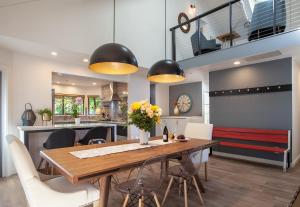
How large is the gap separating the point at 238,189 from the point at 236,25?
609 centimetres

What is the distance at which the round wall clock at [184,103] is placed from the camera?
7.50 m

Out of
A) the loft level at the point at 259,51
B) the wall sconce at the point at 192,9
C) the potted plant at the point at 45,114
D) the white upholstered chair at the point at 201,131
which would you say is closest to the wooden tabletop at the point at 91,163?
the white upholstered chair at the point at 201,131

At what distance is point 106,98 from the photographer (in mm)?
7492

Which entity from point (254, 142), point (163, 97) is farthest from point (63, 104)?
point (254, 142)

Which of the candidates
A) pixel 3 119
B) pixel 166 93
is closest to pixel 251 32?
pixel 166 93

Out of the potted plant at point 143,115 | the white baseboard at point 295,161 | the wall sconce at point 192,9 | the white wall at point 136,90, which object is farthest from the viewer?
the wall sconce at point 192,9

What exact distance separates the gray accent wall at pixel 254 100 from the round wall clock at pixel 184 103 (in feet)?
6.09

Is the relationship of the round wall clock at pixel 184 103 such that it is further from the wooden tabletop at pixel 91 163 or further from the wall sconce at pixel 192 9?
the wooden tabletop at pixel 91 163

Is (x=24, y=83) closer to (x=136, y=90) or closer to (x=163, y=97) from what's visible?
(x=136, y=90)

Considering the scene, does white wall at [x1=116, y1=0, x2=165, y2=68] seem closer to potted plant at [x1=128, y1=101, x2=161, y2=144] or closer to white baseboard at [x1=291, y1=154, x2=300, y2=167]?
potted plant at [x1=128, y1=101, x2=161, y2=144]

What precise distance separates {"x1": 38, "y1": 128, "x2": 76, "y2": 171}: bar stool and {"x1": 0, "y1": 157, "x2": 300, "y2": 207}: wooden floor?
0.74m

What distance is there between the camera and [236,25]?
695 centimetres

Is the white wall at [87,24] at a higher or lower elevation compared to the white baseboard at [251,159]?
higher

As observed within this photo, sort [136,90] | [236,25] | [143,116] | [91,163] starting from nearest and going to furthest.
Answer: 1. [91,163]
2. [143,116]
3. [136,90]
4. [236,25]
